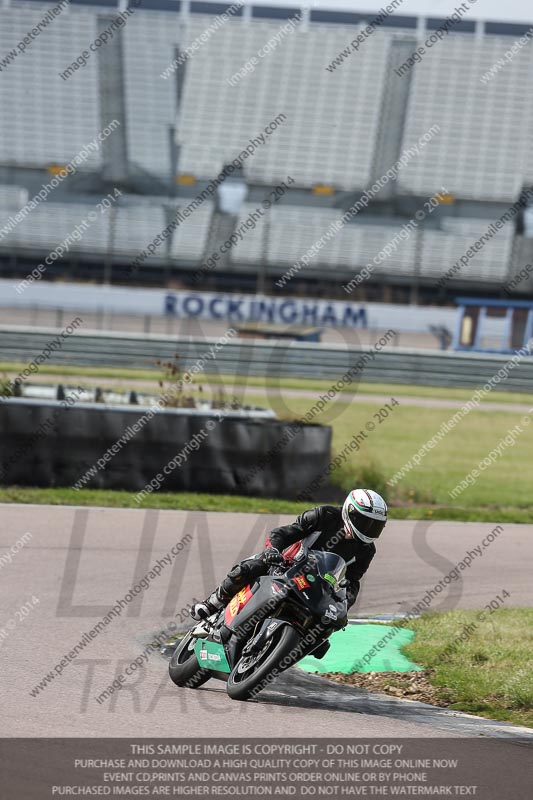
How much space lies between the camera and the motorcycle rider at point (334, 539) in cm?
671

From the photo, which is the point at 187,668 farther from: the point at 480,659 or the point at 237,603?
the point at 480,659

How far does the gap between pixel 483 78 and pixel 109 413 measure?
41.5m

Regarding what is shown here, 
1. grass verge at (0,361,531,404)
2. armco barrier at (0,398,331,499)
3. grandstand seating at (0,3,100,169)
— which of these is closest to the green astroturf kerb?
armco barrier at (0,398,331,499)

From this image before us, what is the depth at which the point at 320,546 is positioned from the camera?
687cm

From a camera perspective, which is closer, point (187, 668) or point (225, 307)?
point (187, 668)

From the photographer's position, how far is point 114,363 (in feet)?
91.1

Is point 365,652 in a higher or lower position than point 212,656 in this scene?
lower

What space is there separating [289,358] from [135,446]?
585 inches

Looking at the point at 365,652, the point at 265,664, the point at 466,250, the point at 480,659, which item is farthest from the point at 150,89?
the point at 265,664

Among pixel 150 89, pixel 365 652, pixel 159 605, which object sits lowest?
pixel 159 605

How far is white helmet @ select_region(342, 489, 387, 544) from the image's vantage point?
21.9ft

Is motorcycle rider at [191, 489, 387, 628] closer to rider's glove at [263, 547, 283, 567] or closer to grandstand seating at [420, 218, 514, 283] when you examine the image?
rider's glove at [263, 547, 283, 567]

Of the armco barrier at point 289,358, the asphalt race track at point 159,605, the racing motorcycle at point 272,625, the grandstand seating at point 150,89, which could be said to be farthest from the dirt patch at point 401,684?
the grandstand seating at point 150,89

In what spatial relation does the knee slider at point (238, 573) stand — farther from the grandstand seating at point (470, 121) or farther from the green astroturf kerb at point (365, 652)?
the grandstand seating at point (470, 121)
